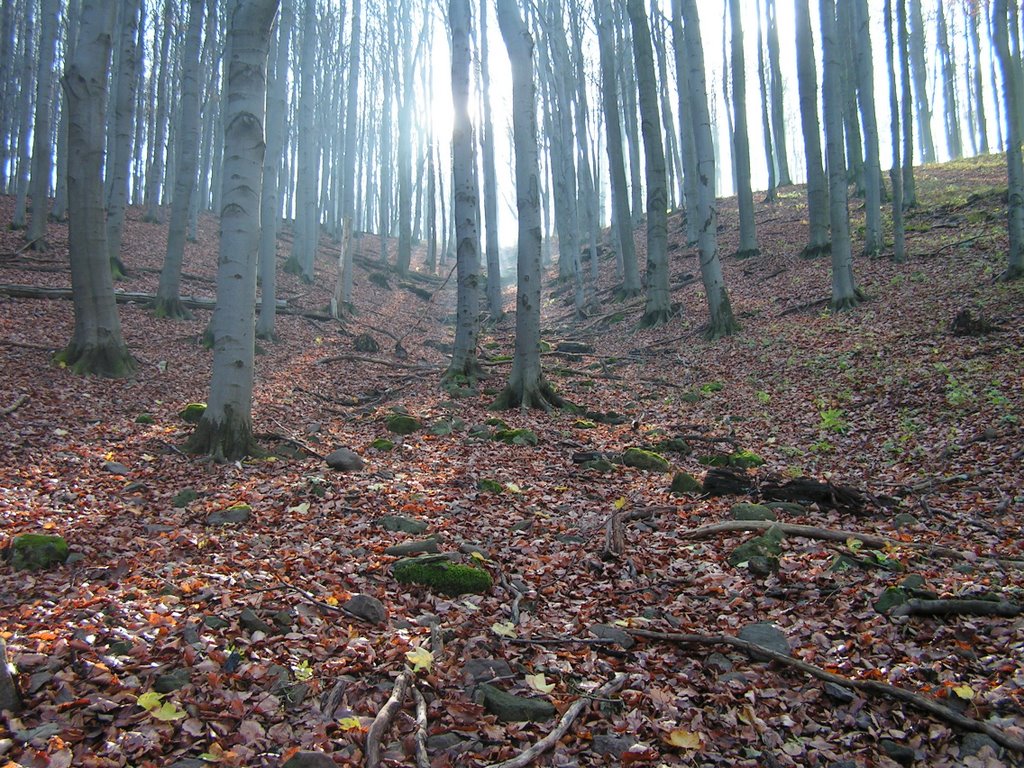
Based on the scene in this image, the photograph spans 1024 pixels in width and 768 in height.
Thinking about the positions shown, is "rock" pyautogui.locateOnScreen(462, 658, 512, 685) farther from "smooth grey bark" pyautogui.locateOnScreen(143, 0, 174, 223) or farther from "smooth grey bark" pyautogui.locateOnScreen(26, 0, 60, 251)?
"smooth grey bark" pyautogui.locateOnScreen(143, 0, 174, 223)

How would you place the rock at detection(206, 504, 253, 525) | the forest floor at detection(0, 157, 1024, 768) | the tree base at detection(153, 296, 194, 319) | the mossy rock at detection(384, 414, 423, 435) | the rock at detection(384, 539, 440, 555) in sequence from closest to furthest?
the forest floor at detection(0, 157, 1024, 768), the rock at detection(384, 539, 440, 555), the rock at detection(206, 504, 253, 525), the mossy rock at detection(384, 414, 423, 435), the tree base at detection(153, 296, 194, 319)

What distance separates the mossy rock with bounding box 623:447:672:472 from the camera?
23.7ft

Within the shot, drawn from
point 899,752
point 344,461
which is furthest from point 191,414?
point 899,752

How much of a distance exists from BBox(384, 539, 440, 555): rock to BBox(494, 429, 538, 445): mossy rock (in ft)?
11.5

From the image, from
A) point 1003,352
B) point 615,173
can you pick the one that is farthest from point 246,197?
point 615,173

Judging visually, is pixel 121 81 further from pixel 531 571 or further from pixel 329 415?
pixel 531 571

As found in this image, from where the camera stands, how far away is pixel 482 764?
2.68 m

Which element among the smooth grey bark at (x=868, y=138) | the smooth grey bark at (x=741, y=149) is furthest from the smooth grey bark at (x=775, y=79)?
the smooth grey bark at (x=868, y=138)

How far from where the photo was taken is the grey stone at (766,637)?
352 centimetres

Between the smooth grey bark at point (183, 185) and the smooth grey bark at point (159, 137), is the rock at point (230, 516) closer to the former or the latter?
the smooth grey bark at point (183, 185)

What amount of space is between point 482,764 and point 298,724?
858 mm

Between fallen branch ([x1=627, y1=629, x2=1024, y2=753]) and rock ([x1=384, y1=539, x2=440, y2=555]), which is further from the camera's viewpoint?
rock ([x1=384, y1=539, x2=440, y2=555])

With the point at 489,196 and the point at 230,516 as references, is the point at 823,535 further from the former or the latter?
the point at 489,196

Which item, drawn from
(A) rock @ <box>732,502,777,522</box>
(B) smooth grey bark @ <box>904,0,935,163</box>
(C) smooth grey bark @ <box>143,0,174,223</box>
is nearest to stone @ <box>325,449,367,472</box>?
(A) rock @ <box>732,502,777,522</box>
